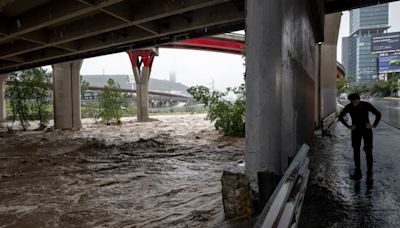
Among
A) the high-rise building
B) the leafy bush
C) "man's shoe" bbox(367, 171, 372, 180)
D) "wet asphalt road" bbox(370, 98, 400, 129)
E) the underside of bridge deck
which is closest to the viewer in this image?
"man's shoe" bbox(367, 171, 372, 180)

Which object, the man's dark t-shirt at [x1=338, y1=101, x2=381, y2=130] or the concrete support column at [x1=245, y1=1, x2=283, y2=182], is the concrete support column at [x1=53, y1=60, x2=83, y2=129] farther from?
the concrete support column at [x1=245, y1=1, x2=283, y2=182]

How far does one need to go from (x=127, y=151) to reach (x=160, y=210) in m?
6.91

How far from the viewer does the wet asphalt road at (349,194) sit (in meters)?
3.79

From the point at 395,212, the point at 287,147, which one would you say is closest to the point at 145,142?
the point at 287,147

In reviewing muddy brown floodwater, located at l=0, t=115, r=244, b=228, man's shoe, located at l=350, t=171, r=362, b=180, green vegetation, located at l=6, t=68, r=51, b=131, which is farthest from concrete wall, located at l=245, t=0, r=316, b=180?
green vegetation, located at l=6, t=68, r=51, b=131

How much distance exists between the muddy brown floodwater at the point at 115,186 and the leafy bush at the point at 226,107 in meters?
2.18

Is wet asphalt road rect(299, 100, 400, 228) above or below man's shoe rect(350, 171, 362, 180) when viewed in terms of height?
below

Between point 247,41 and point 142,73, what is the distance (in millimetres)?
26976

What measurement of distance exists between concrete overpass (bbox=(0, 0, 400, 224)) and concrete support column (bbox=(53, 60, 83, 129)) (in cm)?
7

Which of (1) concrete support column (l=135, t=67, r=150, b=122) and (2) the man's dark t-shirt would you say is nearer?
(2) the man's dark t-shirt

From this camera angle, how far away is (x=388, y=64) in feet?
267

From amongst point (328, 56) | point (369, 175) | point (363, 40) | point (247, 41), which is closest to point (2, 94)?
point (328, 56)

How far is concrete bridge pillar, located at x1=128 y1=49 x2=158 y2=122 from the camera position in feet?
96.3

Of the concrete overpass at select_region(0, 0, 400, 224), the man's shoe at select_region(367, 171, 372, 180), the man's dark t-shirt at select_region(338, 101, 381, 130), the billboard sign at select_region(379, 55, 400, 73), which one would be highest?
the billboard sign at select_region(379, 55, 400, 73)
